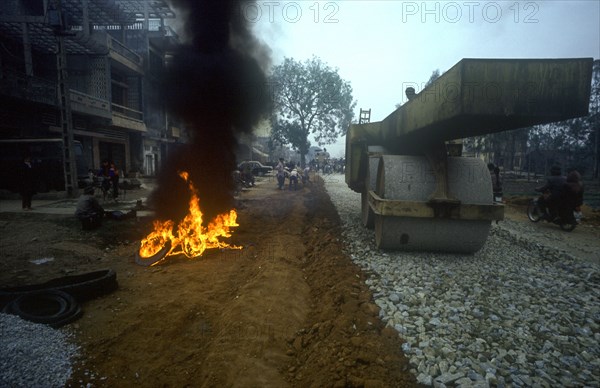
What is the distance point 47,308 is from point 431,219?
590 centimetres

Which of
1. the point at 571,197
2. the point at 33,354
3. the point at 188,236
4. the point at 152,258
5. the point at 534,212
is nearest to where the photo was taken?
the point at 33,354

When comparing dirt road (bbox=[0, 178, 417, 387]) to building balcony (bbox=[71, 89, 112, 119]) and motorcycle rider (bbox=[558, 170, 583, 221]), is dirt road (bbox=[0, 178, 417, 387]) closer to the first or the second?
motorcycle rider (bbox=[558, 170, 583, 221])

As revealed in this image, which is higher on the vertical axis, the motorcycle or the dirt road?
the motorcycle

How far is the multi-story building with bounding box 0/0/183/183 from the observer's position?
15.6 metres

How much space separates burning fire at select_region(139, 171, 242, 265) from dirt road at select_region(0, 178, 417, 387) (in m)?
0.35

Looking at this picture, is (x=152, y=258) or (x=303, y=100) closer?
(x=152, y=258)

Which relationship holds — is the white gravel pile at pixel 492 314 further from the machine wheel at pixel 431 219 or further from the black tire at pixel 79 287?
the black tire at pixel 79 287

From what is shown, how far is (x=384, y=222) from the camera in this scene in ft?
18.6

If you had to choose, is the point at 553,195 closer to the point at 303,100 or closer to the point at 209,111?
the point at 209,111

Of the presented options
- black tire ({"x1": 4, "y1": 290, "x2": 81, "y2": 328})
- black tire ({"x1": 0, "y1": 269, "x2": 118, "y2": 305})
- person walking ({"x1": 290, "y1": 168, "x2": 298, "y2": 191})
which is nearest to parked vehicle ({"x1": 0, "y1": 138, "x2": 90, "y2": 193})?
black tire ({"x1": 0, "y1": 269, "x2": 118, "y2": 305})

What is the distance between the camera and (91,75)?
20719 millimetres

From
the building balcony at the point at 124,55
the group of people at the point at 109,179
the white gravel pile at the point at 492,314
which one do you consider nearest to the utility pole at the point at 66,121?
the group of people at the point at 109,179

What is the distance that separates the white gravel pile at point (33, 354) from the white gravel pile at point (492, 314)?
332 centimetres

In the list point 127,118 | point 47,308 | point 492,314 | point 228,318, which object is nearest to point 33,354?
point 47,308
